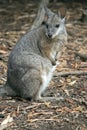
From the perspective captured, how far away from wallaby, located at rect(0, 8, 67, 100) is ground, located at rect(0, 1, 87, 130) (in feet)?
0.60

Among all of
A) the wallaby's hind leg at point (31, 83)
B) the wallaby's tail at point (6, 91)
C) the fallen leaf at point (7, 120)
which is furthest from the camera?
the wallaby's tail at point (6, 91)

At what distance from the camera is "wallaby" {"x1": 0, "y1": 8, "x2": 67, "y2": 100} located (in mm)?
6047

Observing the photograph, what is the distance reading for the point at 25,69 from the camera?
605 cm

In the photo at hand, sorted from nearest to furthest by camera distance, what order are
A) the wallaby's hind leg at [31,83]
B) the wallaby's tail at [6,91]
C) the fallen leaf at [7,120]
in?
the fallen leaf at [7,120] < the wallaby's hind leg at [31,83] < the wallaby's tail at [6,91]

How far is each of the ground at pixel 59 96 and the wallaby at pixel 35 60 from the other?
0.60 ft

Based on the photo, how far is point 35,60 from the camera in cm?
618

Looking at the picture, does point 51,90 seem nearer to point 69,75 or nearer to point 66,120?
point 69,75

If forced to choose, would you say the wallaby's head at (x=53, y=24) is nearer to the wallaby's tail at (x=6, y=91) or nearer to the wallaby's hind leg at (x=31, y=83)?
the wallaby's hind leg at (x=31, y=83)

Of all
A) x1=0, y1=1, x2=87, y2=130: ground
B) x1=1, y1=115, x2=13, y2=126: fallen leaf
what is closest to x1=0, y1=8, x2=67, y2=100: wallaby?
x1=0, y1=1, x2=87, y2=130: ground

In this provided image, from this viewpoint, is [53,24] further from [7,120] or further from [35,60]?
[7,120]

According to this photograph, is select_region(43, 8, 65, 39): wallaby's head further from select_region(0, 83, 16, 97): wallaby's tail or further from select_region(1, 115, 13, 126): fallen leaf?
select_region(1, 115, 13, 126): fallen leaf

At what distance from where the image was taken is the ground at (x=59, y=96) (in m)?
5.52

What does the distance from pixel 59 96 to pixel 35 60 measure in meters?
0.73

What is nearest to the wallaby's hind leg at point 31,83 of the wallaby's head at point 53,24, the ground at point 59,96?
the ground at point 59,96
